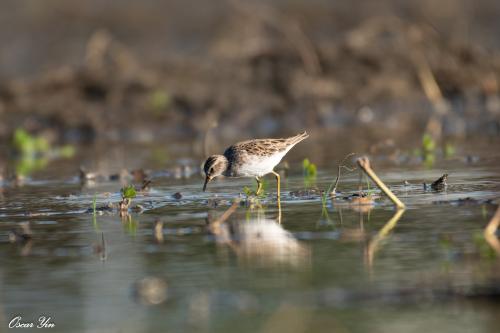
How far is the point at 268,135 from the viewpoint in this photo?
69.2ft

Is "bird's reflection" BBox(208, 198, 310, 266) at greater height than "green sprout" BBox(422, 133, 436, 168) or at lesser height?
lesser

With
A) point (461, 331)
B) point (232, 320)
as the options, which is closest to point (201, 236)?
point (232, 320)

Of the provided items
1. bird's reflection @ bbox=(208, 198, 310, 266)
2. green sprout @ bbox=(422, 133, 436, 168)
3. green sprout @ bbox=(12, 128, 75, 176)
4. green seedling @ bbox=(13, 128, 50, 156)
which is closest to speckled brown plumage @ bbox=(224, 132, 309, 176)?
bird's reflection @ bbox=(208, 198, 310, 266)

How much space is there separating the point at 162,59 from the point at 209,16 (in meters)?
3.00

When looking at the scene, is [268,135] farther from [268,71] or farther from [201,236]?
[201,236]

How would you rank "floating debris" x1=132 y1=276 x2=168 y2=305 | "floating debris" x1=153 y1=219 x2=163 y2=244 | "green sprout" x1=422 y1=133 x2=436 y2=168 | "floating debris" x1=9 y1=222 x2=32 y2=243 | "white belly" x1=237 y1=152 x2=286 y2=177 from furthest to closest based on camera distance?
"green sprout" x1=422 y1=133 x2=436 y2=168
"white belly" x1=237 y1=152 x2=286 y2=177
"floating debris" x1=9 y1=222 x2=32 y2=243
"floating debris" x1=153 y1=219 x2=163 y2=244
"floating debris" x1=132 y1=276 x2=168 y2=305

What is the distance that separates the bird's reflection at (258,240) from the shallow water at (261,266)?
0.02 meters

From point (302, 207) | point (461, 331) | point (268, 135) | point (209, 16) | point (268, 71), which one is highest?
point (209, 16)

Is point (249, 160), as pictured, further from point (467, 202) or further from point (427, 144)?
point (427, 144)

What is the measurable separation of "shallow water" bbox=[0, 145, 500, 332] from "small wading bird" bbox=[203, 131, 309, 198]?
0.44 m

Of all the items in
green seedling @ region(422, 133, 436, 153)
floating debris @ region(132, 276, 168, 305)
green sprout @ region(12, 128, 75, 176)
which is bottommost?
floating debris @ region(132, 276, 168, 305)

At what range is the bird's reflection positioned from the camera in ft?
27.5

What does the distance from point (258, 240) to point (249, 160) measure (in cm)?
346

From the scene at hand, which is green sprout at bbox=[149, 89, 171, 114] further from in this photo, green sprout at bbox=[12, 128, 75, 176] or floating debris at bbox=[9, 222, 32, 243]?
floating debris at bbox=[9, 222, 32, 243]
